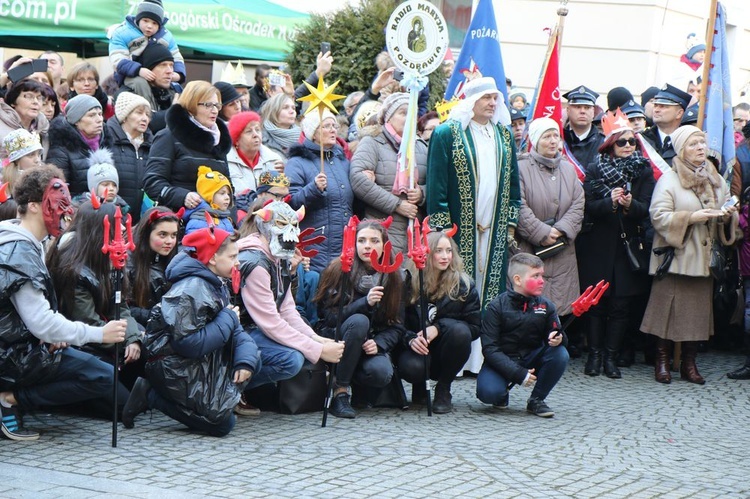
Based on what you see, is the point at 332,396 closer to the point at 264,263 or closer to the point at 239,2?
the point at 264,263

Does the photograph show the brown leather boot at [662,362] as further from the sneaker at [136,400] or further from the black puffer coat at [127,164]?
the sneaker at [136,400]

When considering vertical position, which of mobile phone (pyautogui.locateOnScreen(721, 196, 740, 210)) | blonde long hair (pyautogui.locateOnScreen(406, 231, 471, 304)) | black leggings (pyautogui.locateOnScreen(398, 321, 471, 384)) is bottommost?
black leggings (pyautogui.locateOnScreen(398, 321, 471, 384))

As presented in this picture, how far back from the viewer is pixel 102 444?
6523 mm

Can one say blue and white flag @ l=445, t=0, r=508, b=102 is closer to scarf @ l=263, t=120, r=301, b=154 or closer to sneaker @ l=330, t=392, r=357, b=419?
scarf @ l=263, t=120, r=301, b=154

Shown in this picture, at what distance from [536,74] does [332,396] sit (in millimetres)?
7889

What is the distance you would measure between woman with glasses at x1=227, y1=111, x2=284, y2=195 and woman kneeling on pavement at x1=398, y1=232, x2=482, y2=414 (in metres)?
1.77

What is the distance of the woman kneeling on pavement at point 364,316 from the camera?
7.77 metres

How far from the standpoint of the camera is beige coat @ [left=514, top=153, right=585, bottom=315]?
32.4ft

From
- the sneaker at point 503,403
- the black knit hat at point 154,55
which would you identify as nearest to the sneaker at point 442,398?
the sneaker at point 503,403

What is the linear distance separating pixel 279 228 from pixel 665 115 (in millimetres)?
4882

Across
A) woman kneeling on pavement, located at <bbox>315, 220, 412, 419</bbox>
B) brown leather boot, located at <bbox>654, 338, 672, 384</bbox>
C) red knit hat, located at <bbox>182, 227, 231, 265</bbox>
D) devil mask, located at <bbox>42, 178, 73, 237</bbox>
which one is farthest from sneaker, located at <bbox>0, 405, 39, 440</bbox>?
brown leather boot, located at <bbox>654, 338, 672, 384</bbox>

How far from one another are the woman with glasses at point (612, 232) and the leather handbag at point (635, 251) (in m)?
0.02

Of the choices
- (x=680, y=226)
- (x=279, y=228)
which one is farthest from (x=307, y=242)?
(x=680, y=226)

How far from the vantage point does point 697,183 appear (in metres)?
9.97
